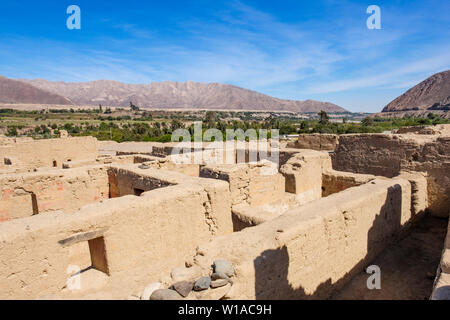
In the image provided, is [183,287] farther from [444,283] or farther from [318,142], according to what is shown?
[318,142]

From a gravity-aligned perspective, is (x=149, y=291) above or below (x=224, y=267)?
below

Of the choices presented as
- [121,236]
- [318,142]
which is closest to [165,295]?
[121,236]

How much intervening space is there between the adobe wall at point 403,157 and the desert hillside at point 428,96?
102 metres

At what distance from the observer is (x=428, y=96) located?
4257 inches

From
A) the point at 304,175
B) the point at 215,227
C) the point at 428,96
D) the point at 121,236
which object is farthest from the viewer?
the point at 428,96

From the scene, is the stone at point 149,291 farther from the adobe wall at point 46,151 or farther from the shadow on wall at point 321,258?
the adobe wall at point 46,151

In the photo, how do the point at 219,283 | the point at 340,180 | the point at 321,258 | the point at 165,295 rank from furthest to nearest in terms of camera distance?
the point at 340,180 < the point at 321,258 < the point at 219,283 < the point at 165,295

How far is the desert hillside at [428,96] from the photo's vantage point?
99.2 meters

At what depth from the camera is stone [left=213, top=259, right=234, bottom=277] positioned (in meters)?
3.46

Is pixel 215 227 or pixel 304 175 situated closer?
pixel 215 227

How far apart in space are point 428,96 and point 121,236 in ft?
430

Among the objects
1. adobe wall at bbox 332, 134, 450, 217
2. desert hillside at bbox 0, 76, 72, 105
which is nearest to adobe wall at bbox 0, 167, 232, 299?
adobe wall at bbox 332, 134, 450, 217

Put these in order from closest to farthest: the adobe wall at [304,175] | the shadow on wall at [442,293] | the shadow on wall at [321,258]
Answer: the shadow on wall at [442,293] → the shadow on wall at [321,258] → the adobe wall at [304,175]

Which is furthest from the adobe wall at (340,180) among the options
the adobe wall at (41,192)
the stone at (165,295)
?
the adobe wall at (41,192)
